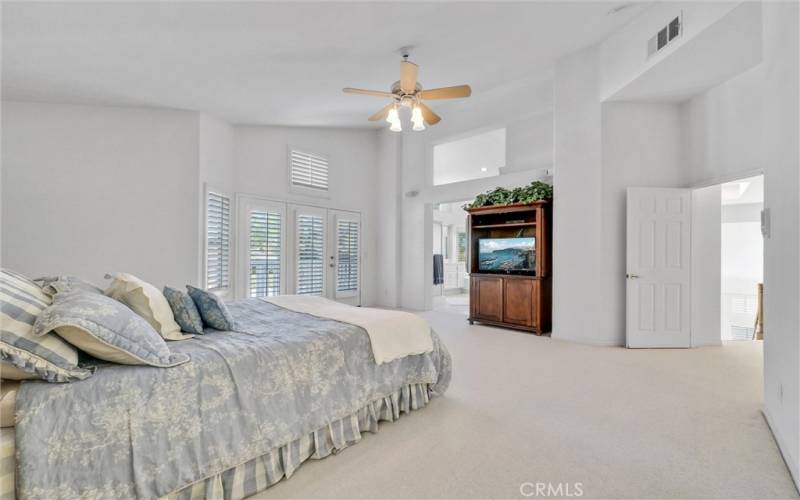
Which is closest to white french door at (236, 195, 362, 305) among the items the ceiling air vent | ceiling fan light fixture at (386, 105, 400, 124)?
ceiling fan light fixture at (386, 105, 400, 124)

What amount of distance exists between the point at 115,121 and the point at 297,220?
2.64 metres

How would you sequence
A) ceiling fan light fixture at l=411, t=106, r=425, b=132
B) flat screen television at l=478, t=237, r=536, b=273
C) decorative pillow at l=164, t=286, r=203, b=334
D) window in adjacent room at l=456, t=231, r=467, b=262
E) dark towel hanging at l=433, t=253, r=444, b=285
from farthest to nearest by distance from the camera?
window in adjacent room at l=456, t=231, r=467, b=262 < dark towel hanging at l=433, t=253, r=444, b=285 < flat screen television at l=478, t=237, r=536, b=273 < ceiling fan light fixture at l=411, t=106, r=425, b=132 < decorative pillow at l=164, t=286, r=203, b=334

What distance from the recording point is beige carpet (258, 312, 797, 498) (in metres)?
1.78

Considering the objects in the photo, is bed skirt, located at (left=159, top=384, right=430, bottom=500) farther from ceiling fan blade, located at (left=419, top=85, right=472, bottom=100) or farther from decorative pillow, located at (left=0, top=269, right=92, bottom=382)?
ceiling fan blade, located at (left=419, top=85, right=472, bottom=100)

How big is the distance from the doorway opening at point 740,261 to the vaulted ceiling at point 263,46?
15.9 ft

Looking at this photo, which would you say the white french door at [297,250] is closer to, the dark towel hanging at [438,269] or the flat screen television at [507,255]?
the flat screen television at [507,255]

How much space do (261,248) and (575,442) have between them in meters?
4.86

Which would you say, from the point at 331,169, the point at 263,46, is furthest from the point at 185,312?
the point at 331,169

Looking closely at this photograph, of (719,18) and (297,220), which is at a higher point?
(719,18)

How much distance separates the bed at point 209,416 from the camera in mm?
1278

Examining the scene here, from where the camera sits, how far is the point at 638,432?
2.28 meters

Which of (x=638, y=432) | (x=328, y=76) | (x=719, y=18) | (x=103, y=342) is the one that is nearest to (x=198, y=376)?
(x=103, y=342)

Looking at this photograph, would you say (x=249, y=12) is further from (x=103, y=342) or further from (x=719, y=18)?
(x=719, y=18)

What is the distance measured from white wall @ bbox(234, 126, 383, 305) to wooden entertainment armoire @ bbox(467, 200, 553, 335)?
7.69ft
